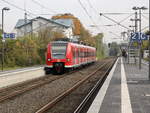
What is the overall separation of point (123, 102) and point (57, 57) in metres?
16.7

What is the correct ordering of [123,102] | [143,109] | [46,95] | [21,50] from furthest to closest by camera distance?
[21,50] → [46,95] → [123,102] → [143,109]

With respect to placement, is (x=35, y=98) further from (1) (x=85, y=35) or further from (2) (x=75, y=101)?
(1) (x=85, y=35)

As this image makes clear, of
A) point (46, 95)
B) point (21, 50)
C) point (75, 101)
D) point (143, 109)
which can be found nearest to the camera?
point (143, 109)

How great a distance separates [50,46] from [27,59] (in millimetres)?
19353

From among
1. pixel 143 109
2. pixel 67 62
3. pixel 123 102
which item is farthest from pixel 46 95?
pixel 67 62

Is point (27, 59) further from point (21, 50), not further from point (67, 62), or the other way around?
point (67, 62)

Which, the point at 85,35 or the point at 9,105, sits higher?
the point at 85,35

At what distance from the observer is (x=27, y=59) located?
47188 millimetres

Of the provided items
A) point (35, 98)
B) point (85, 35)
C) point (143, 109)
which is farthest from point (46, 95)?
point (85, 35)

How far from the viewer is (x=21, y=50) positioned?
149ft

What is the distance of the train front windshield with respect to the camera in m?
28.1

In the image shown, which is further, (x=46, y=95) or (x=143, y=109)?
(x=46, y=95)

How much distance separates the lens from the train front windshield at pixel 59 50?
2807cm

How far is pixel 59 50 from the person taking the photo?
92.3ft
